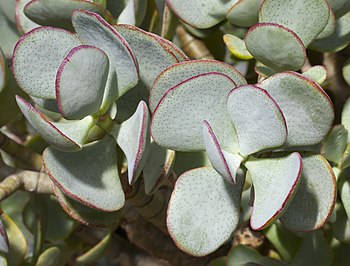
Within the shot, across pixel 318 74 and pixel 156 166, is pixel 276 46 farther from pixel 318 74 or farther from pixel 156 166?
pixel 156 166

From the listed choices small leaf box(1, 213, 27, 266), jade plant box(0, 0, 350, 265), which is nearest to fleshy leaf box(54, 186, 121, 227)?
jade plant box(0, 0, 350, 265)

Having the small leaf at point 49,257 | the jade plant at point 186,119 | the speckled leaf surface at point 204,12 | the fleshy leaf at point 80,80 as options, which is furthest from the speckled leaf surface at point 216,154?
the small leaf at point 49,257

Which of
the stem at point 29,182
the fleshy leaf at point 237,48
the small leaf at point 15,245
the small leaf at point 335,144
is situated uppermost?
the fleshy leaf at point 237,48

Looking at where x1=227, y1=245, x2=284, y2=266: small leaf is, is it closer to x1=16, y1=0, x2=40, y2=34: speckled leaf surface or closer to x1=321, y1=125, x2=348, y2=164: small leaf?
x1=321, y1=125, x2=348, y2=164: small leaf

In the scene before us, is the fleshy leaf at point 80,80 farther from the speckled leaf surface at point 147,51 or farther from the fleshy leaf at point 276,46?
the fleshy leaf at point 276,46

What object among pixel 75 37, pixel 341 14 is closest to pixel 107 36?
pixel 75 37

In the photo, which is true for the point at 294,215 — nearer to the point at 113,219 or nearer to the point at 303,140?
the point at 303,140
